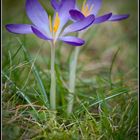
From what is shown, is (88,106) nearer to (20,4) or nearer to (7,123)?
(7,123)

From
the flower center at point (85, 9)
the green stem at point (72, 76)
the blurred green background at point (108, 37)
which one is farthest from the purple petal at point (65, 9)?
the blurred green background at point (108, 37)

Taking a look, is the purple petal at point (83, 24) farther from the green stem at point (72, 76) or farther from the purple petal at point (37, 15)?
the green stem at point (72, 76)

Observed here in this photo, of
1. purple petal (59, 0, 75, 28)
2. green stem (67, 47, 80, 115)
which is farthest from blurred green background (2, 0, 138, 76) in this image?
purple petal (59, 0, 75, 28)

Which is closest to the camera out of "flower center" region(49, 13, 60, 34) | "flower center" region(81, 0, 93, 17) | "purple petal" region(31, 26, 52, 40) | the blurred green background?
"purple petal" region(31, 26, 52, 40)

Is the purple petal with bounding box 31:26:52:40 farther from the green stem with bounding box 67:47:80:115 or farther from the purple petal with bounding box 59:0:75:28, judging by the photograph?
the green stem with bounding box 67:47:80:115

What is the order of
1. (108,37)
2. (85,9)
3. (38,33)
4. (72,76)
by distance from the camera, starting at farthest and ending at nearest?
(108,37), (72,76), (85,9), (38,33)

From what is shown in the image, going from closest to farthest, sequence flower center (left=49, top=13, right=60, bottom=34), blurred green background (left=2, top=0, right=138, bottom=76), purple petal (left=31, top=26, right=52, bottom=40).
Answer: purple petal (left=31, top=26, right=52, bottom=40) < flower center (left=49, top=13, right=60, bottom=34) < blurred green background (left=2, top=0, right=138, bottom=76)

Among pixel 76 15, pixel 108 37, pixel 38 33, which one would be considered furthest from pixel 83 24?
pixel 108 37

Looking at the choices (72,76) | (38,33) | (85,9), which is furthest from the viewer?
(72,76)

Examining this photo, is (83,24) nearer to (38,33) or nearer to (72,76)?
(38,33)
